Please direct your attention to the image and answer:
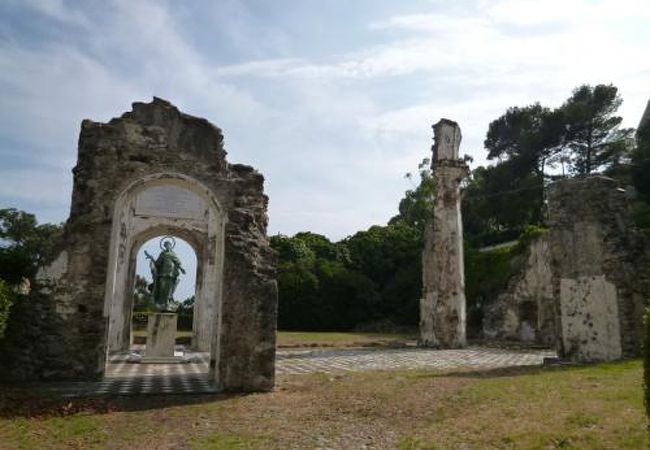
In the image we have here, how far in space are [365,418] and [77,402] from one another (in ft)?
12.7

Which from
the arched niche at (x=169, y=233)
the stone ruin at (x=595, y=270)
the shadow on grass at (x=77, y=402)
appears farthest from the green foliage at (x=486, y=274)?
the shadow on grass at (x=77, y=402)

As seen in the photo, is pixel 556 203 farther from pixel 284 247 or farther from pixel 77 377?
pixel 284 247

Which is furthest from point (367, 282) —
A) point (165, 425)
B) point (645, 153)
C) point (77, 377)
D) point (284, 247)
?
point (165, 425)

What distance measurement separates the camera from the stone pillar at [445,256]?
20719mm

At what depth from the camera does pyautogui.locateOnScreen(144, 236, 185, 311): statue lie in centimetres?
1700

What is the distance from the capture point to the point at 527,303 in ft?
78.8

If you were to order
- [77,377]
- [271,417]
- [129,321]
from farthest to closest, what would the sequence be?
[129,321]
[77,377]
[271,417]

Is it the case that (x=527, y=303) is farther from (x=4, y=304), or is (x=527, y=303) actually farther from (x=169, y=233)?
(x=4, y=304)

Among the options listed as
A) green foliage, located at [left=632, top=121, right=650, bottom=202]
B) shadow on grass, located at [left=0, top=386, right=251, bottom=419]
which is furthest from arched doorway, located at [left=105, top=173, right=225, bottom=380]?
green foliage, located at [left=632, top=121, right=650, bottom=202]

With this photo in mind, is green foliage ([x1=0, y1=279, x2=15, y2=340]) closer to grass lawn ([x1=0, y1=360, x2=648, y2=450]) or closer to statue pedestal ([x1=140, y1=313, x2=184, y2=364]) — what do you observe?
grass lawn ([x1=0, y1=360, x2=648, y2=450])

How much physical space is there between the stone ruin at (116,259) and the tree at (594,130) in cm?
3366

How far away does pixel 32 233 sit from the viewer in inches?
1393

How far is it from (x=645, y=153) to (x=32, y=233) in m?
37.8

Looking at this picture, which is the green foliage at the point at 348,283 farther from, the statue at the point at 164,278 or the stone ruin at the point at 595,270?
the stone ruin at the point at 595,270
